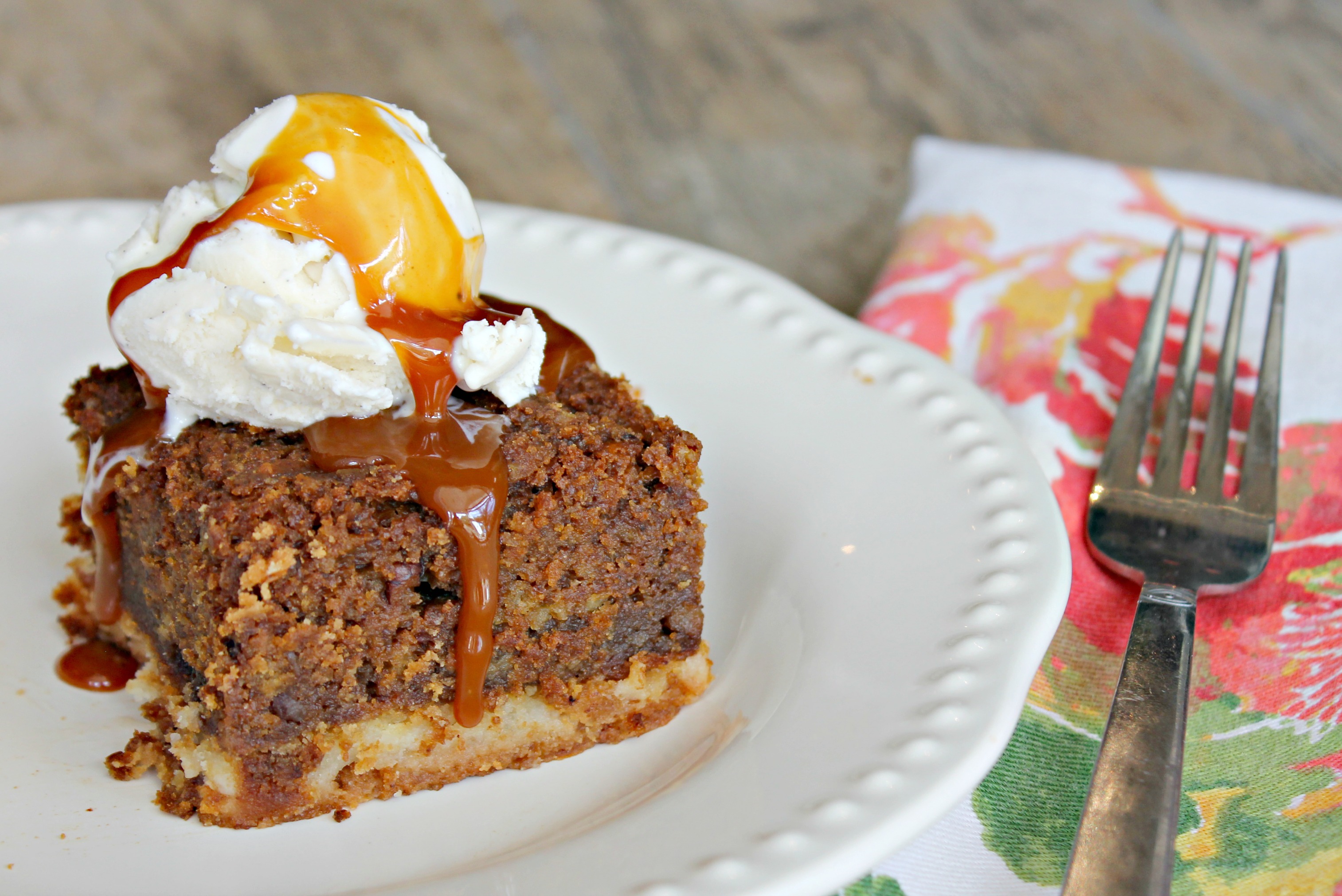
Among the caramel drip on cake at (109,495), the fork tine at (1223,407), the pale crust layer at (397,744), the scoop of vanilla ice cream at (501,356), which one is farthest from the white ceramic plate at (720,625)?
the scoop of vanilla ice cream at (501,356)

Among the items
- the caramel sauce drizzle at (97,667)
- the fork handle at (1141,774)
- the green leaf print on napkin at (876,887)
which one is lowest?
the caramel sauce drizzle at (97,667)

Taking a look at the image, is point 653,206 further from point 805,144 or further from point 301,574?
→ point 301,574

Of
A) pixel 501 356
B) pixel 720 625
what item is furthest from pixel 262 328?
pixel 720 625

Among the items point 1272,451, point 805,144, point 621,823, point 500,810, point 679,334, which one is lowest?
point 500,810

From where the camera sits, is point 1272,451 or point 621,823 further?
point 1272,451

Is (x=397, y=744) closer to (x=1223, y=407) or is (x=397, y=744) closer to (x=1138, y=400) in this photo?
(x=1138, y=400)

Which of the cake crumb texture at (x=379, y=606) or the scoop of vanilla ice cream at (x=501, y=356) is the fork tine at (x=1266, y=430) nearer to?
the cake crumb texture at (x=379, y=606)

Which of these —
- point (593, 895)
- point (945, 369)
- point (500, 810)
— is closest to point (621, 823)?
point (593, 895)
